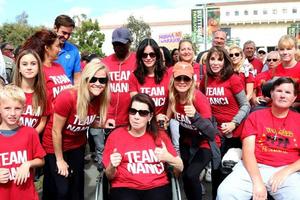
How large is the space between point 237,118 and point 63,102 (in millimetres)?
1816

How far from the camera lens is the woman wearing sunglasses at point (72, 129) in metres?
3.45

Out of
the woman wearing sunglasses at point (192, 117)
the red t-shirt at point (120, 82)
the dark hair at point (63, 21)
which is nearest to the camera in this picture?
the woman wearing sunglasses at point (192, 117)

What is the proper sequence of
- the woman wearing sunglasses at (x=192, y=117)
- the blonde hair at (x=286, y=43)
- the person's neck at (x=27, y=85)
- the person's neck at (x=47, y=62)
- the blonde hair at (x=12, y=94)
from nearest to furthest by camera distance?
1. the blonde hair at (x=12, y=94)
2. the person's neck at (x=27, y=85)
3. the woman wearing sunglasses at (x=192, y=117)
4. the person's neck at (x=47, y=62)
5. the blonde hair at (x=286, y=43)

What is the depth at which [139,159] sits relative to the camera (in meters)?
3.34

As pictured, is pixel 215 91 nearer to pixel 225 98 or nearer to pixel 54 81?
pixel 225 98

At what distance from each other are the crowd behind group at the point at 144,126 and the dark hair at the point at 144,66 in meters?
0.01

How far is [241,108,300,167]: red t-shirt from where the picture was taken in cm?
324

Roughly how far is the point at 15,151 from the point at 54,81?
1134mm

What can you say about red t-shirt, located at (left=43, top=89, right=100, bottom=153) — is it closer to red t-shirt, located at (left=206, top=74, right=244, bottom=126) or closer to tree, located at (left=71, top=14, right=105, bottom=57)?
red t-shirt, located at (left=206, top=74, right=244, bottom=126)

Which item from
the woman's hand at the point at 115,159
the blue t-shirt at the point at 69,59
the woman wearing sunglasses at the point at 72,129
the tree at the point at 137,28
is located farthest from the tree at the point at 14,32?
the woman's hand at the point at 115,159

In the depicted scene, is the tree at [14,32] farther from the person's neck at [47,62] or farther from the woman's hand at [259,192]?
the woman's hand at [259,192]

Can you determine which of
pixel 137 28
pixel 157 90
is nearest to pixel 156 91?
pixel 157 90

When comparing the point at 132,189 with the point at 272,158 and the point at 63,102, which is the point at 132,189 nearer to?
the point at 63,102

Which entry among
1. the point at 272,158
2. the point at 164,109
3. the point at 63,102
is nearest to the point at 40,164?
the point at 63,102
